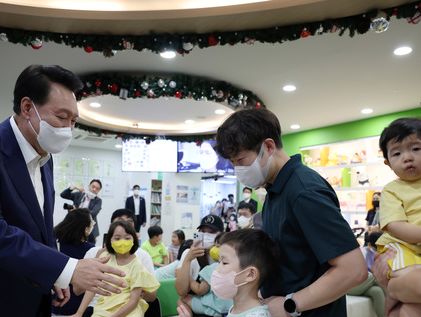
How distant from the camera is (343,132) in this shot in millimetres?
8406

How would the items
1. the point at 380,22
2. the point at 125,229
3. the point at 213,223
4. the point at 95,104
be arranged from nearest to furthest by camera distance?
the point at 213,223 < the point at 125,229 < the point at 380,22 < the point at 95,104

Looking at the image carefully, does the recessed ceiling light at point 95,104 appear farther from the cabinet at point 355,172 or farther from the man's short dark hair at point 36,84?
the man's short dark hair at point 36,84

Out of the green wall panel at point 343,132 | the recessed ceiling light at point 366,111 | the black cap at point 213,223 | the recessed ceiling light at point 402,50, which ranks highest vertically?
the recessed ceiling light at point 402,50

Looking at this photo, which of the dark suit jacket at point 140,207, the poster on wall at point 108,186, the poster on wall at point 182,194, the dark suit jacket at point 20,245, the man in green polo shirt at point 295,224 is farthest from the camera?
the poster on wall at point 108,186

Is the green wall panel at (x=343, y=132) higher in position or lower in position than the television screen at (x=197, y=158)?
higher

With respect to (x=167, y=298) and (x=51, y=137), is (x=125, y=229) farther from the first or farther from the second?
(x=51, y=137)

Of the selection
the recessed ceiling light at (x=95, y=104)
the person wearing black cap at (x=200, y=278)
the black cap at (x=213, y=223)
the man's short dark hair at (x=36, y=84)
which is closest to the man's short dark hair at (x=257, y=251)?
the man's short dark hair at (x=36, y=84)

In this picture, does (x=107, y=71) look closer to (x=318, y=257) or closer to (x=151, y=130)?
(x=151, y=130)

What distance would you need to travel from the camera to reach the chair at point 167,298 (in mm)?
3918

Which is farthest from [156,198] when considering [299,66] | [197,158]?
[299,66]

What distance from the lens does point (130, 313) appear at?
3.25 m

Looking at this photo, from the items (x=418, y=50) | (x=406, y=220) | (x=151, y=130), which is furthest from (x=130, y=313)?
(x=151, y=130)

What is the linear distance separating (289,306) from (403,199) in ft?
2.22

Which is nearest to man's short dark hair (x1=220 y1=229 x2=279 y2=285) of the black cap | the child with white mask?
the child with white mask
